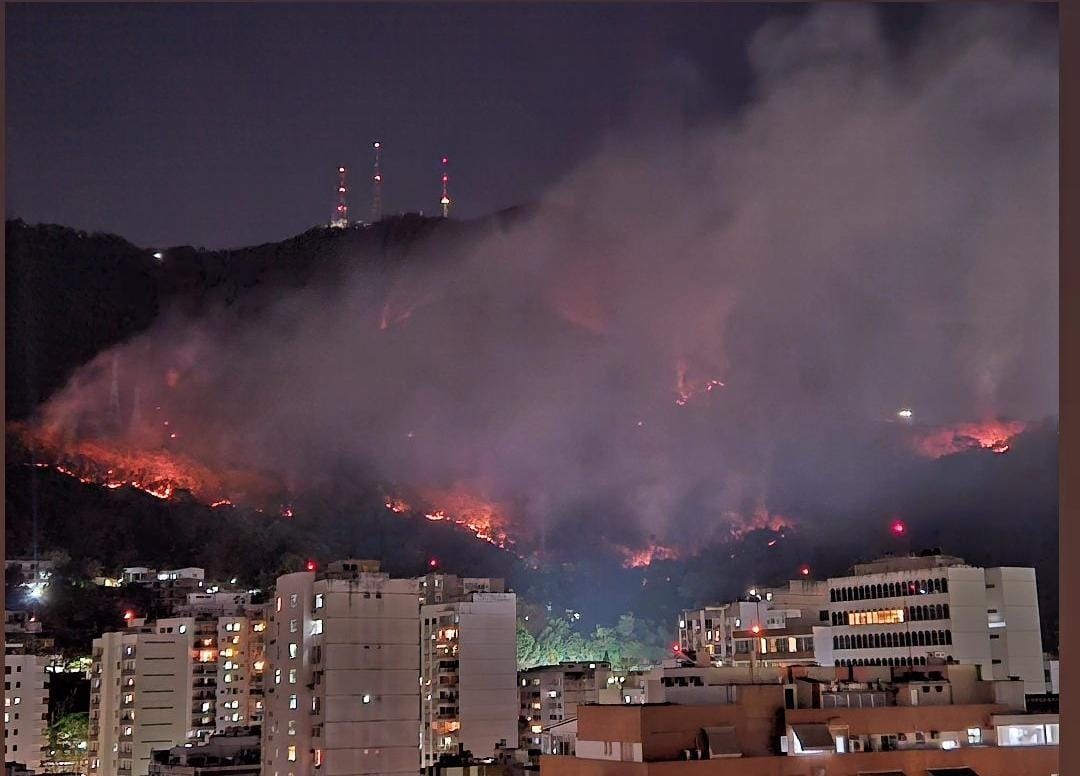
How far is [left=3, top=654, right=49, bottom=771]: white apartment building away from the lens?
12.7m

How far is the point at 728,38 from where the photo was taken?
1046 cm

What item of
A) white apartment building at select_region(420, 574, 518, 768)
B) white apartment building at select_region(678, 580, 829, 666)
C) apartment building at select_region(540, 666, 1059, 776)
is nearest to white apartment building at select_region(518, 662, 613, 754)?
white apartment building at select_region(420, 574, 518, 768)

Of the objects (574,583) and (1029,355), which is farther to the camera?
(574,583)

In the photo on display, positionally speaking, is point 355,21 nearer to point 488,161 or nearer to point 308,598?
point 488,161

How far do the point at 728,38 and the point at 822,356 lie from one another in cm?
350

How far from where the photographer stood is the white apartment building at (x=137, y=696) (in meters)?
13.7

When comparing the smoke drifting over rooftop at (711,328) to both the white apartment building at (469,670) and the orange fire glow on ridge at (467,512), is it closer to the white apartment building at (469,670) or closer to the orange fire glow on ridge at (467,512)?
the orange fire glow on ridge at (467,512)

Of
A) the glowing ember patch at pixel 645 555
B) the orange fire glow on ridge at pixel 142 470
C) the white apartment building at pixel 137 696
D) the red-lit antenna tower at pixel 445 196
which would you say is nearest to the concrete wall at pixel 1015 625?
the glowing ember patch at pixel 645 555

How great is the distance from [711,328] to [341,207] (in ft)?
12.9

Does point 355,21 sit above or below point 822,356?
above

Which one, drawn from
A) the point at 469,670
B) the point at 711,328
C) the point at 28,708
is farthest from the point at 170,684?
the point at 711,328

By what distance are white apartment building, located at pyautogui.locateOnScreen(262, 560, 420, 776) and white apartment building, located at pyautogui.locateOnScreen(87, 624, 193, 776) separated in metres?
4.76

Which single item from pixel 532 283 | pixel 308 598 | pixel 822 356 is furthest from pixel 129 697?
pixel 822 356

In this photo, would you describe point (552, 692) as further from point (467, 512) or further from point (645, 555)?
point (467, 512)
